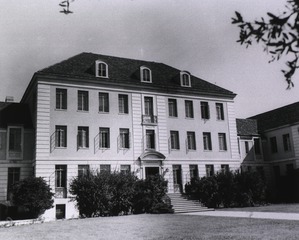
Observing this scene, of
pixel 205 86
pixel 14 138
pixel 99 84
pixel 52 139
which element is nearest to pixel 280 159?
pixel 205 86

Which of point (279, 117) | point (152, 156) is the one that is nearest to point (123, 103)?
point (152, 156)

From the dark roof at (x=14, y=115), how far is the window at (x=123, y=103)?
7716 millimetres

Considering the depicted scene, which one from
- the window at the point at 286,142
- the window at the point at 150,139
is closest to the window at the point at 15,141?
the window at the point at 150,139

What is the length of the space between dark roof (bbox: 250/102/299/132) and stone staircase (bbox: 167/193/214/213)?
1634 centimetres

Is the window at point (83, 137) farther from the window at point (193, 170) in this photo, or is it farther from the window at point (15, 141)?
the window at point (193, 170)

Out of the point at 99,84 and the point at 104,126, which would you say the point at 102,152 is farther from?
the point at 99,84

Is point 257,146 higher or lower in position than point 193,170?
higher

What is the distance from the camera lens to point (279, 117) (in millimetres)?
41938

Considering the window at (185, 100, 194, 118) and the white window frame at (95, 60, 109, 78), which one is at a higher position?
the white window frame at (95, 60, 109, 78)

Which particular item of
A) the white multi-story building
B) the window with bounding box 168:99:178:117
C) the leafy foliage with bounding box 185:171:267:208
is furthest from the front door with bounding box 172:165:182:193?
the window with bounding box 168:99:178:117

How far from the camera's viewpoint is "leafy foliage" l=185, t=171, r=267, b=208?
→ 29312mm

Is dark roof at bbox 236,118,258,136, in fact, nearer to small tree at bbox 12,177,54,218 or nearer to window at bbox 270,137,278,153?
window at bbox 270,137,278,153

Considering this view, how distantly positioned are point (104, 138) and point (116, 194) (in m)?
7.12

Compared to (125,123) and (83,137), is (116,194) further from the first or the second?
(125,123)
